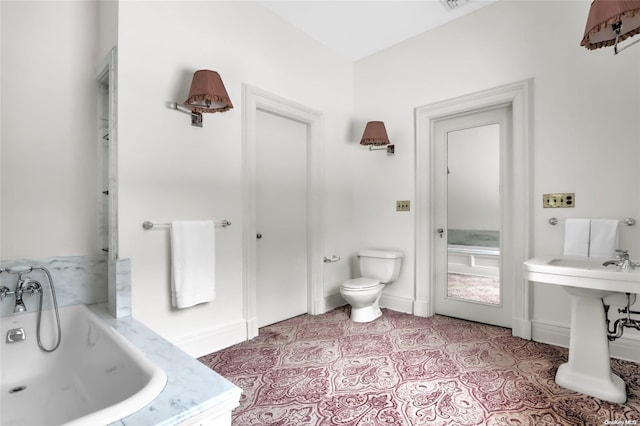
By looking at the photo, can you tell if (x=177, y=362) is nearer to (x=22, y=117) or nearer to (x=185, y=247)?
(x=185, y=247)

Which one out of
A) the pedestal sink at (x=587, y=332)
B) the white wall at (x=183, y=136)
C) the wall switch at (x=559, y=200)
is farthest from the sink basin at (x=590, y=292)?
the white wall at (x=183, y=136)

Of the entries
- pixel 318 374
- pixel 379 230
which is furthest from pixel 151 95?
pixel 379 230

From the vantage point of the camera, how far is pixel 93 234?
2111mm

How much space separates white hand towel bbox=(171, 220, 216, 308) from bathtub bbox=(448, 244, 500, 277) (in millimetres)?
2217

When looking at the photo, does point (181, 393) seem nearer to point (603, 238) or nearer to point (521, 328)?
point (521, 328)

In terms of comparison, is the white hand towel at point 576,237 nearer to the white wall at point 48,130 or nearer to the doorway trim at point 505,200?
the doorway trim at point 505,200

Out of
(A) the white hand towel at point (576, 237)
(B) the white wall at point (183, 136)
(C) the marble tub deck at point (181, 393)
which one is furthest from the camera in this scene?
(A) the white hand towel at point (576, 237)

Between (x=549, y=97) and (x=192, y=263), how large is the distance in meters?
2.90

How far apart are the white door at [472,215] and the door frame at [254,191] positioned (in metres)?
1.18

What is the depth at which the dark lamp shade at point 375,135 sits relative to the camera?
3.15 meters

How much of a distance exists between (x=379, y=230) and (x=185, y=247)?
2.03m

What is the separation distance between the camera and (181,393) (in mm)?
1049

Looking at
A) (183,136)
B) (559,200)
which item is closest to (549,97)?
(559,200)

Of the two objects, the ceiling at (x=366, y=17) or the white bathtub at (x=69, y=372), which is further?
the ceiling at (x=366, y=17)
